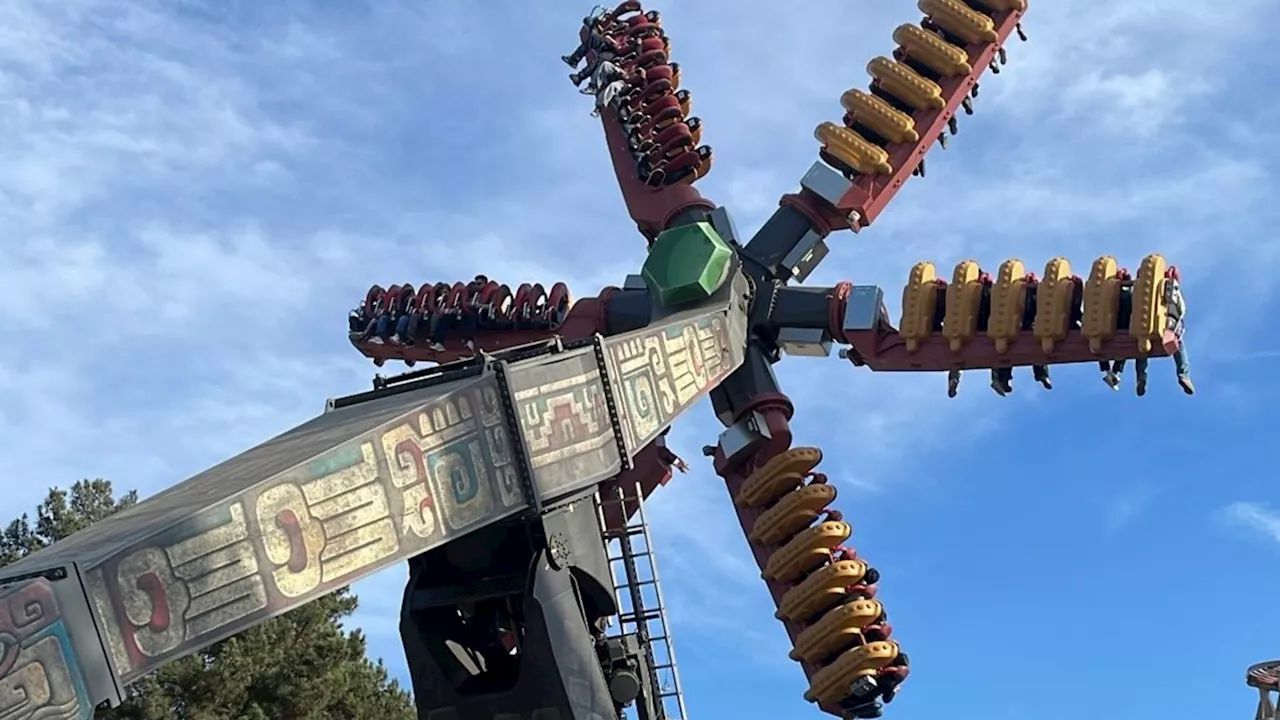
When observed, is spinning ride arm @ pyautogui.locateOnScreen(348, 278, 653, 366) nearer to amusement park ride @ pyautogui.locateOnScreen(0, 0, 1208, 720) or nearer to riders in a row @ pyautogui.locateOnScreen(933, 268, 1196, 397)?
amusement park ride @ pyautogui.locateOnScreen(0, 0, 1208, 720)

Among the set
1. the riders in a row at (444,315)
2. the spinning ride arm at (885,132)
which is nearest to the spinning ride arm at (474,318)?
the riders in a row at (444,315)

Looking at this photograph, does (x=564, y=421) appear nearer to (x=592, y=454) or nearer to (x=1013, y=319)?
(x=592, y=454)

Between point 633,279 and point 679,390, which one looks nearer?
point 679,390

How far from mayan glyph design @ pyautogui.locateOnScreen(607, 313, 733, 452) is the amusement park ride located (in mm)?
32

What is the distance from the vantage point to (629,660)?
34.5ft

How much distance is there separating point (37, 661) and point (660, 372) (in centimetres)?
593

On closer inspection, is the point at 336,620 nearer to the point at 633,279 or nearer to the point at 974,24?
the point at 633,279

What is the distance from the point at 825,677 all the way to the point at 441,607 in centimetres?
539

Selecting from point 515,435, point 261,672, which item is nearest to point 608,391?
point 515,435

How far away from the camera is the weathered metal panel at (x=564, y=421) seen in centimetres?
933

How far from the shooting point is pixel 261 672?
21453 mm

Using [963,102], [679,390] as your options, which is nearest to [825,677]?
[679,390]

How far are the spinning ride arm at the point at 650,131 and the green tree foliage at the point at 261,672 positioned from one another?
29.6 ft

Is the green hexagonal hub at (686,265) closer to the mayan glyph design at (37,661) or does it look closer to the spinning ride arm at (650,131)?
the spinning ride arm at (650,131)
